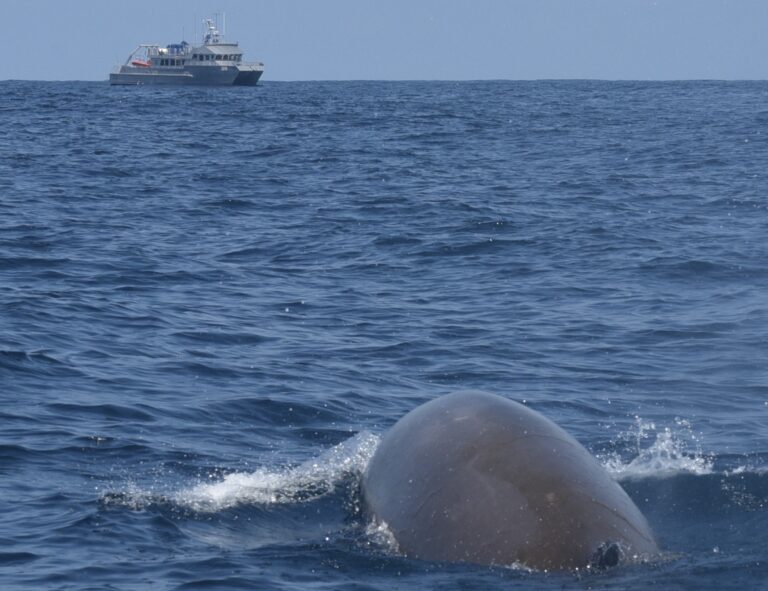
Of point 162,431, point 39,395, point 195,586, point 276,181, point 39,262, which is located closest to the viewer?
point 195,586

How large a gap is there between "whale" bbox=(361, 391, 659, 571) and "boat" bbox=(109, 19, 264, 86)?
147 metres

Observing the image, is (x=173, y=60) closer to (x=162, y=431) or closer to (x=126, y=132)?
(x=126, y=132)

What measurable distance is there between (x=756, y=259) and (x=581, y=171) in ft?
64.0

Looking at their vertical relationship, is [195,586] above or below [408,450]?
below

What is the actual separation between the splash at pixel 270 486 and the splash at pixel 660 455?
94.6 inches

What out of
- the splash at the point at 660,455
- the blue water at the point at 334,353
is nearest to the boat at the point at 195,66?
the blue water at the point at 334,353

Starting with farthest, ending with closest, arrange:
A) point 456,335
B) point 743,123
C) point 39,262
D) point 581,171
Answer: point 743,123 < point 581,171 < point 39,262 < point 456,335

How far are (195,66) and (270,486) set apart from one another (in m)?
146

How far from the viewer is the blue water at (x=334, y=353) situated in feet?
35.7

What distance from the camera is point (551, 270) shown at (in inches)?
990

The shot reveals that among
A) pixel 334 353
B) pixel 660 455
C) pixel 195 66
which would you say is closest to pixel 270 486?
pixel 660 455

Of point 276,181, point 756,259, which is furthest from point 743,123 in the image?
point 756,259

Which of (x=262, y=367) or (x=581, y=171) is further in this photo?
(x=581, y=171)

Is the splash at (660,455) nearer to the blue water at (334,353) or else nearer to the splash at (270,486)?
the blue water at (334,353)
